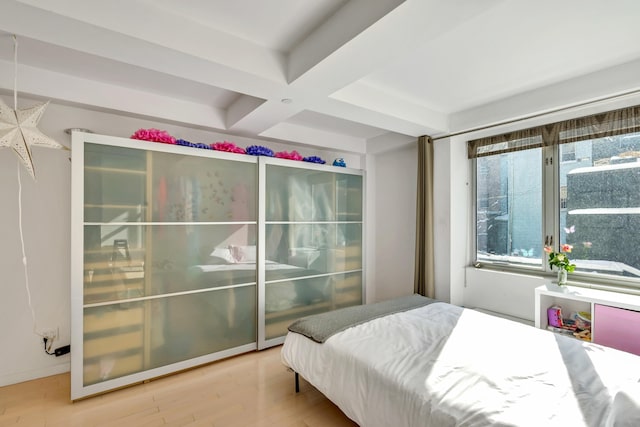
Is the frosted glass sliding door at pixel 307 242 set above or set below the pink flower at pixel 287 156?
below

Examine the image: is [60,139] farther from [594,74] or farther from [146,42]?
[594,74]

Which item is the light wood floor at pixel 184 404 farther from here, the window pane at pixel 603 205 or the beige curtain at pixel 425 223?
the window pane at pixel 603 205

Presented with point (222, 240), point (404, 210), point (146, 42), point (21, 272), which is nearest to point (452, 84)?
point (404, 210)

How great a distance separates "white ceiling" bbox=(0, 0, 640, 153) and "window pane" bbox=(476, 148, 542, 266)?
25.7 inches

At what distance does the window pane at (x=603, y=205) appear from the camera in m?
2.63

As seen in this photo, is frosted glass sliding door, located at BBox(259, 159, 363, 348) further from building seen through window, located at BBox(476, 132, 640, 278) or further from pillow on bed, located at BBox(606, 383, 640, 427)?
pillow on bed, located at BBox(606, 383, 640, 427)

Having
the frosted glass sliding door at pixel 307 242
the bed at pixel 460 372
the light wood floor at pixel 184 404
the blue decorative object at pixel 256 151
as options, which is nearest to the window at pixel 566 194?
the bed at pixel 460 372

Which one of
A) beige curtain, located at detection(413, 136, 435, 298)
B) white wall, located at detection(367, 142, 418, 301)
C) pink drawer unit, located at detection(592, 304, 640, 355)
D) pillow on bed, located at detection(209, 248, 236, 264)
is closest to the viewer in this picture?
pink drawer unit, located at detection(592, 304, 640, 355)

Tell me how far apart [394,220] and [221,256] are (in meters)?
2.46

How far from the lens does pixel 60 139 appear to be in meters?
2.75

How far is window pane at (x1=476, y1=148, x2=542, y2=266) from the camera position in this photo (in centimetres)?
324

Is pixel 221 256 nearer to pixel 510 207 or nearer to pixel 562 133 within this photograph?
pixel 510 207

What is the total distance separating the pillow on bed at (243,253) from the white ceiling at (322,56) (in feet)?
4.31

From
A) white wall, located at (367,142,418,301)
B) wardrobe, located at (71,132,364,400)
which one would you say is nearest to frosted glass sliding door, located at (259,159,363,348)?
wardrobe, located at (71,132,364,400)
